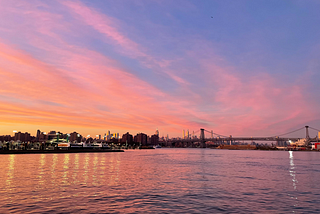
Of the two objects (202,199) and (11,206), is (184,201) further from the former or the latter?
(11,206)

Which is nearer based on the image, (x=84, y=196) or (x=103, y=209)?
(x=103, y=209)

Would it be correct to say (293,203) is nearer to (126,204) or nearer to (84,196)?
(126,204)

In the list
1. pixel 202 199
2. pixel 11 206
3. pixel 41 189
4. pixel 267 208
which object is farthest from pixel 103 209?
pixel 267 208

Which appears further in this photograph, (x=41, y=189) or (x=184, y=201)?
(x=41, y=189)

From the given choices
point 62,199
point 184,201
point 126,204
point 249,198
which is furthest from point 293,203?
point 62,199

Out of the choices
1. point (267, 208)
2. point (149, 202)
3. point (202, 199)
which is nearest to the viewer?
point (267, 208)

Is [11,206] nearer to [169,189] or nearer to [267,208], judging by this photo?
[169,189]

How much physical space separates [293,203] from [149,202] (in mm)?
13209

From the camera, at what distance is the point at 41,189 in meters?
25.9

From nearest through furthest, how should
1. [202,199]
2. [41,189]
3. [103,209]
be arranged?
1. [103,209]
2. [202,199]
3. [41,189]

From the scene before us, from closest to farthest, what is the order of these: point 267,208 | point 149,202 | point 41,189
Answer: point 267,208, point 149,202, point 41,189

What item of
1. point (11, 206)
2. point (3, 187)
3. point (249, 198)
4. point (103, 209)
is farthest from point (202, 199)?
point (3, 187)

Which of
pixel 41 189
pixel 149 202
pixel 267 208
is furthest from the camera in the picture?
pixel 41 189

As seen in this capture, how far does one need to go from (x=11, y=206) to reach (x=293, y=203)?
24299 mm
